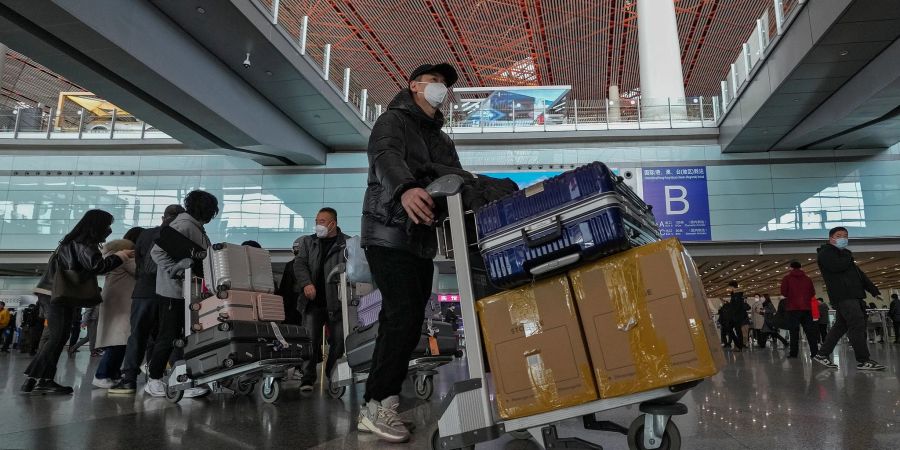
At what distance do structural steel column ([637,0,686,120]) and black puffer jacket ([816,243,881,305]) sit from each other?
12853 millimetres

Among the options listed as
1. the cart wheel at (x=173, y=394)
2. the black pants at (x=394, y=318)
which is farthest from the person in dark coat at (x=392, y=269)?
the cart wheel at (x=173, y=394)

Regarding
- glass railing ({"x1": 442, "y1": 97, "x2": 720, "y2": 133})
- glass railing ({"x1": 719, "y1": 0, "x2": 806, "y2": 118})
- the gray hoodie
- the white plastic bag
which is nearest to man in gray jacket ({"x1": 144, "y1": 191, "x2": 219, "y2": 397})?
the gray hoodie

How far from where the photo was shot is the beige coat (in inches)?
206

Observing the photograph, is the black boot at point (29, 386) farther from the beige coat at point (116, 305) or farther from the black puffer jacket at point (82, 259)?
the black puffer jacket at point (82, 259)

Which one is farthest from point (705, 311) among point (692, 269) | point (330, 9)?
point (330, 9)

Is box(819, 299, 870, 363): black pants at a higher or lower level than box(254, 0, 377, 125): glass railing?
lower

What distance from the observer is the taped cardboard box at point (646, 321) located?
5.62 ft

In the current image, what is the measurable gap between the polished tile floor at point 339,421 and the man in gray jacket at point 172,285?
0.24 metres

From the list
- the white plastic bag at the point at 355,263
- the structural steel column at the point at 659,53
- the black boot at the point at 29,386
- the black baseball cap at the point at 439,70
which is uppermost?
the structural steel column at the point at 659,53

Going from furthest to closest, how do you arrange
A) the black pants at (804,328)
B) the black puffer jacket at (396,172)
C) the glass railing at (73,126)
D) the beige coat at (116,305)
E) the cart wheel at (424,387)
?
the glass railing at (73,126)
the black pants at (804,328)
the beige coat at (116,305)
the cart wheel at (424,387)
the black puffer jacket at (396,172)

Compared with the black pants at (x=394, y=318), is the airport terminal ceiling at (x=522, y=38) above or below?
above

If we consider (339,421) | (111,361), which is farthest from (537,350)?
(111,361)

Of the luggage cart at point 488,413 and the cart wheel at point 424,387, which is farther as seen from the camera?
the cart wheel at point 424,387

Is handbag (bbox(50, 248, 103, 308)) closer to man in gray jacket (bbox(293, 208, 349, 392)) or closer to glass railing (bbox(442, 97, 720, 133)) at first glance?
man in gray jacket (bbox(293, 208, 349, 392))
